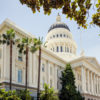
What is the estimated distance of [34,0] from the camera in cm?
739

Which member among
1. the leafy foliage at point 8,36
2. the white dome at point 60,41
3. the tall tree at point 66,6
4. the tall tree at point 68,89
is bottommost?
the tall tree at point 68,89

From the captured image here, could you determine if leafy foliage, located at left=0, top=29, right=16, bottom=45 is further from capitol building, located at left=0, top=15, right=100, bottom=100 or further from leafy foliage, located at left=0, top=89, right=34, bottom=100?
leafy foliage, located at left=0, top=89, right=34, bottom=100

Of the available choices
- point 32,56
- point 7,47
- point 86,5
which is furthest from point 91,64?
point 86,5

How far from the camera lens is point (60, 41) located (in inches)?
2694

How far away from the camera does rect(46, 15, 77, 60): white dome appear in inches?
2654

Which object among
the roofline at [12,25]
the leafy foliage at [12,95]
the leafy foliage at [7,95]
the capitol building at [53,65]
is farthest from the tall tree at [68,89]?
the leafy foliage at [7,95]

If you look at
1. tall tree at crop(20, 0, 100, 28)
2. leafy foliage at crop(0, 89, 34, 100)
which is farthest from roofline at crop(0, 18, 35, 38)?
tall tree at crop(20, 0, 100, 28)

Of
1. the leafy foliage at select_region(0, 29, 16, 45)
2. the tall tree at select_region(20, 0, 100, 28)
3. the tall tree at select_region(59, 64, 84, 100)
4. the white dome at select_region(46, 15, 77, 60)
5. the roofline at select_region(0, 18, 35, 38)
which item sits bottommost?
the tall tree at select_region(59, 64, 84, 100)

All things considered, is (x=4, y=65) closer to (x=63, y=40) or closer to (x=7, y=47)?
(x=7, y=47)

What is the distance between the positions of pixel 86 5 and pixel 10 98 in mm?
18467

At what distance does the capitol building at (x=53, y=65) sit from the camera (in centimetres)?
3190

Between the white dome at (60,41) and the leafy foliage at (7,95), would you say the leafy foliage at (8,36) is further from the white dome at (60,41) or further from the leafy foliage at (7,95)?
the white dome at (60,41)

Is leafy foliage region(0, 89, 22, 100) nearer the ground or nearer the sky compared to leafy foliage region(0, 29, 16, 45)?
nearer the ground

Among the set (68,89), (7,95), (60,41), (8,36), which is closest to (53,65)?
(68,89)
